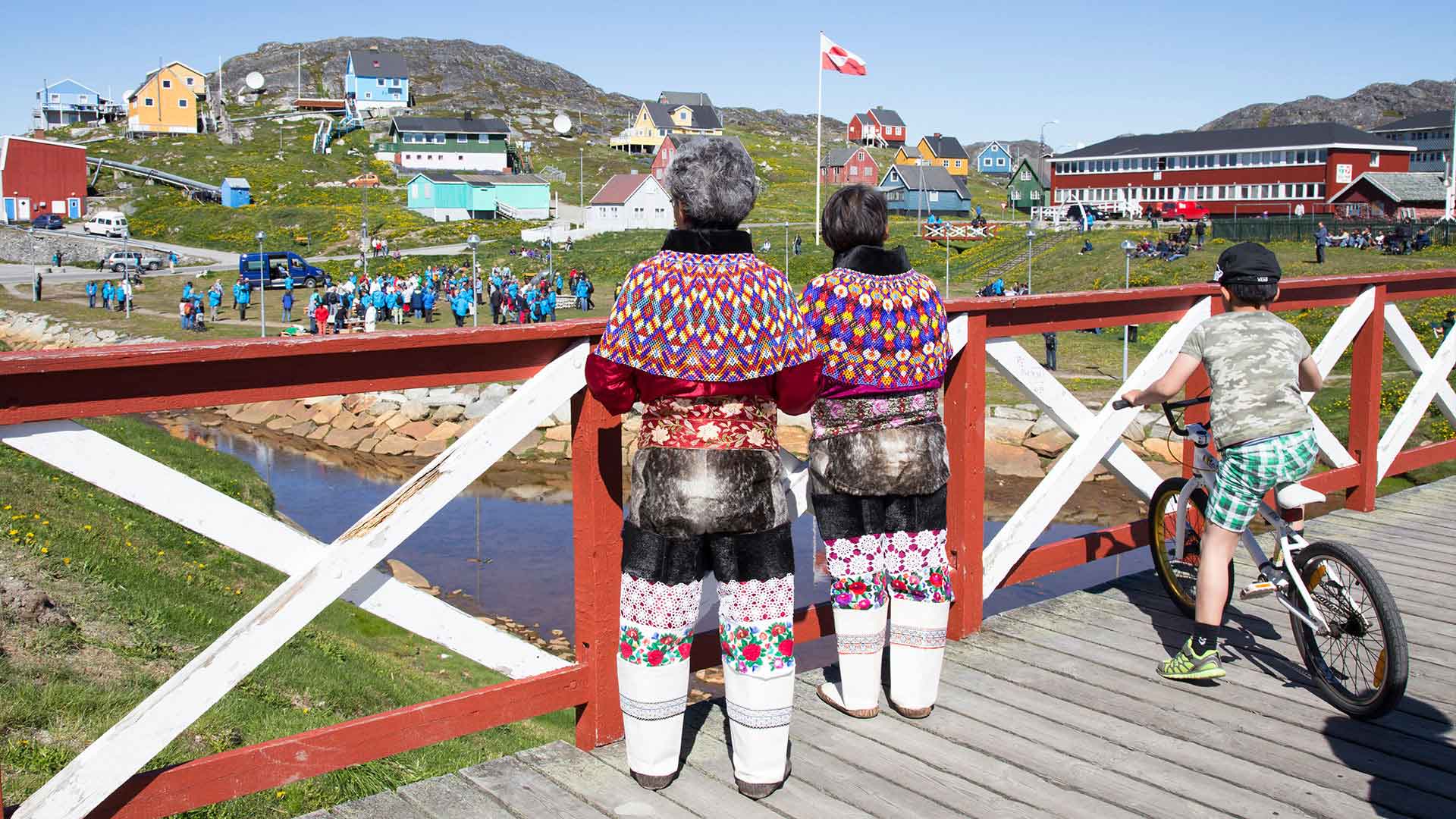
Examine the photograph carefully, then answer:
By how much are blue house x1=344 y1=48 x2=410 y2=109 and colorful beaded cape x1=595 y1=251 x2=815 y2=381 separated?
4959 inches

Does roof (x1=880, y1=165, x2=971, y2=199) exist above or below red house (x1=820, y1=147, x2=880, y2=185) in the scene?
below

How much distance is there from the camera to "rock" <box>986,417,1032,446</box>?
23.8 m

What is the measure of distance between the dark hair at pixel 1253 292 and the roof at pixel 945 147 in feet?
379

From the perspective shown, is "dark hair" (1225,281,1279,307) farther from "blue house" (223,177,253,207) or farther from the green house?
the green house

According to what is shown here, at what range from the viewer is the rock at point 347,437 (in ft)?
87.9

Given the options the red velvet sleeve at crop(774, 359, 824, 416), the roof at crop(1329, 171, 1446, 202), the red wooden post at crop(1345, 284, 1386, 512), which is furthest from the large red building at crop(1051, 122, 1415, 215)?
the red velvet sleeve at crop(774, 359, 824, 416)

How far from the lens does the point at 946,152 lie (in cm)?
11856

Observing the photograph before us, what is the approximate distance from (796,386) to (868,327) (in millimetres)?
618

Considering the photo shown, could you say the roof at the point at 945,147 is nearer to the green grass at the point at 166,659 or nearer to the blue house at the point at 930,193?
the blue house at the point at 930,193

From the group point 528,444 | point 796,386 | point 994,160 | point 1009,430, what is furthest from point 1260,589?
A: point 994,160

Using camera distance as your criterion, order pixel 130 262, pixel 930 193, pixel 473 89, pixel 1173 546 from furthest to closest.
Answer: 1. pixel 473 89
2. pixel 930 193
3. pixel 130 262
4. pixel 1173 546

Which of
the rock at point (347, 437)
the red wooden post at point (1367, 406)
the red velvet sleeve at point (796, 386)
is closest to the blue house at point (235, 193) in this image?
the rock at point (347, 437)

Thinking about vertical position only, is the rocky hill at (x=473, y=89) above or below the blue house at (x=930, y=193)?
above

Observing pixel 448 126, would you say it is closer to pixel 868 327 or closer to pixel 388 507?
pixel 868 327
